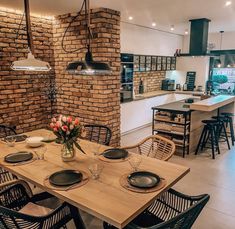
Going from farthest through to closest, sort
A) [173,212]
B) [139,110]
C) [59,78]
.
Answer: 1. [139,110]
2. [59,78]
3. [173,212]

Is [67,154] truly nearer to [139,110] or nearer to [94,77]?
[94,77]

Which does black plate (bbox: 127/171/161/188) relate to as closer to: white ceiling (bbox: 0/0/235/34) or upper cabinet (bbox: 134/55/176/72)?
white ceiling (bbox: 0/0/235/34)

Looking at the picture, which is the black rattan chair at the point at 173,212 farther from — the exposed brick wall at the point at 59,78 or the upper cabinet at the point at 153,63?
the upper cabinet at the point at 153,63

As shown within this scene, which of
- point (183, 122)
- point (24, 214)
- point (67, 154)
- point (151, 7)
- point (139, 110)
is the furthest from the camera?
point (139, 110)

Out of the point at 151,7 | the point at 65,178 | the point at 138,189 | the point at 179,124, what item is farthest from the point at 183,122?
the point at 65,178

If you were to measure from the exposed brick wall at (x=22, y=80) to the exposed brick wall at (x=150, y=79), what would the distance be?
2.76 meters

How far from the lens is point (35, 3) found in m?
3.68

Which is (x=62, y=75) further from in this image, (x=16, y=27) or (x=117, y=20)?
(x=117, y=20)

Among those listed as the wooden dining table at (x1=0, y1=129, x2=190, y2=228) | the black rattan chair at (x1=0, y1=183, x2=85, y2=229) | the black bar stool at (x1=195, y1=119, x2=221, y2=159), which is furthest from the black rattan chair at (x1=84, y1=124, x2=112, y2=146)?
the black bar stool at (x1=195, y1=119, x2=221, y2=159)

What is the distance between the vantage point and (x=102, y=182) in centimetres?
198

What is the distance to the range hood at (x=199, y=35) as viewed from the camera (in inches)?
200

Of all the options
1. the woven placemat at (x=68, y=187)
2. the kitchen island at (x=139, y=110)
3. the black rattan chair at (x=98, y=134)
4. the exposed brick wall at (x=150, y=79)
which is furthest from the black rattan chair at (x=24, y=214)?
the exposed brick wall at (x=150, y=79)

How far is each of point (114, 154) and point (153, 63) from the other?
16.5 ft

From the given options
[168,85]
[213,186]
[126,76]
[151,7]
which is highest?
[151,7]
